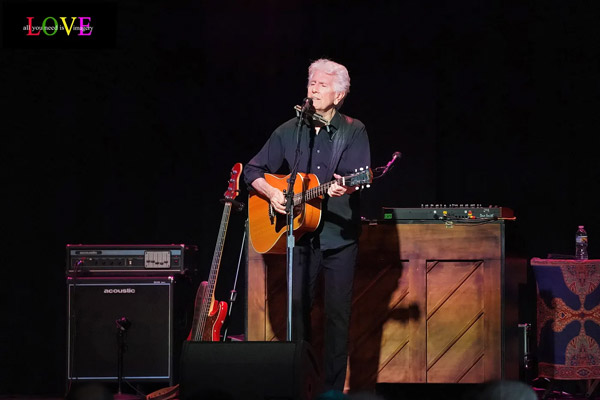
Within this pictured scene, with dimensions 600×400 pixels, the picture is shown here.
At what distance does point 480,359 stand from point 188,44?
3.26 metres

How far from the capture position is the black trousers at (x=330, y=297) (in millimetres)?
4473

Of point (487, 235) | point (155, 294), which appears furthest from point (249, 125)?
point (487, 235)

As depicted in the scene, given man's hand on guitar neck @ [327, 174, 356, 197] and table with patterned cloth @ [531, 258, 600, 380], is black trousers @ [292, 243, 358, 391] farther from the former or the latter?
table with patterned cloth @ [531, 258, 600, 380]

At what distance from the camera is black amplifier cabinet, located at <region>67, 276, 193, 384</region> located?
5555 mm

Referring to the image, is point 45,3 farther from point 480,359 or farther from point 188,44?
point 480,359

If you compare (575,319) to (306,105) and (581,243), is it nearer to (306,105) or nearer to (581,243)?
(581,243)

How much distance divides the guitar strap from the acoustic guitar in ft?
0.57

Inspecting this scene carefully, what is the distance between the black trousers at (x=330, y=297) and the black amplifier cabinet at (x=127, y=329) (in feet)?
4.46

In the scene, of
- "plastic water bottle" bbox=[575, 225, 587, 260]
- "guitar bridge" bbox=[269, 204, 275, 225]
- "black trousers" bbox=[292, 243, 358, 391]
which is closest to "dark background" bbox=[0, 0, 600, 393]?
"plastic water bottle" bbox=[575, 225, 587, 260]

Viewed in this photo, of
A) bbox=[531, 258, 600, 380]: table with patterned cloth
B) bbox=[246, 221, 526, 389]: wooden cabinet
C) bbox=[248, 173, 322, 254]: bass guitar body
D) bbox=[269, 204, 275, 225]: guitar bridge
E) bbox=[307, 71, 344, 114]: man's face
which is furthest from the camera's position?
bbox=[531, 258, 600, 380]: table with patterned cloth

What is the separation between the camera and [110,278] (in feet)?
18.4

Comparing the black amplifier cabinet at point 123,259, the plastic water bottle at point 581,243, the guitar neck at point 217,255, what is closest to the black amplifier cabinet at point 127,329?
the black amplifier cabinet at point 123,259

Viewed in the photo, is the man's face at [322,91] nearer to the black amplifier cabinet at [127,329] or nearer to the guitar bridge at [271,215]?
the guitar bridge at [271,215]

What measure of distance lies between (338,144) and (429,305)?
1.28 metres
